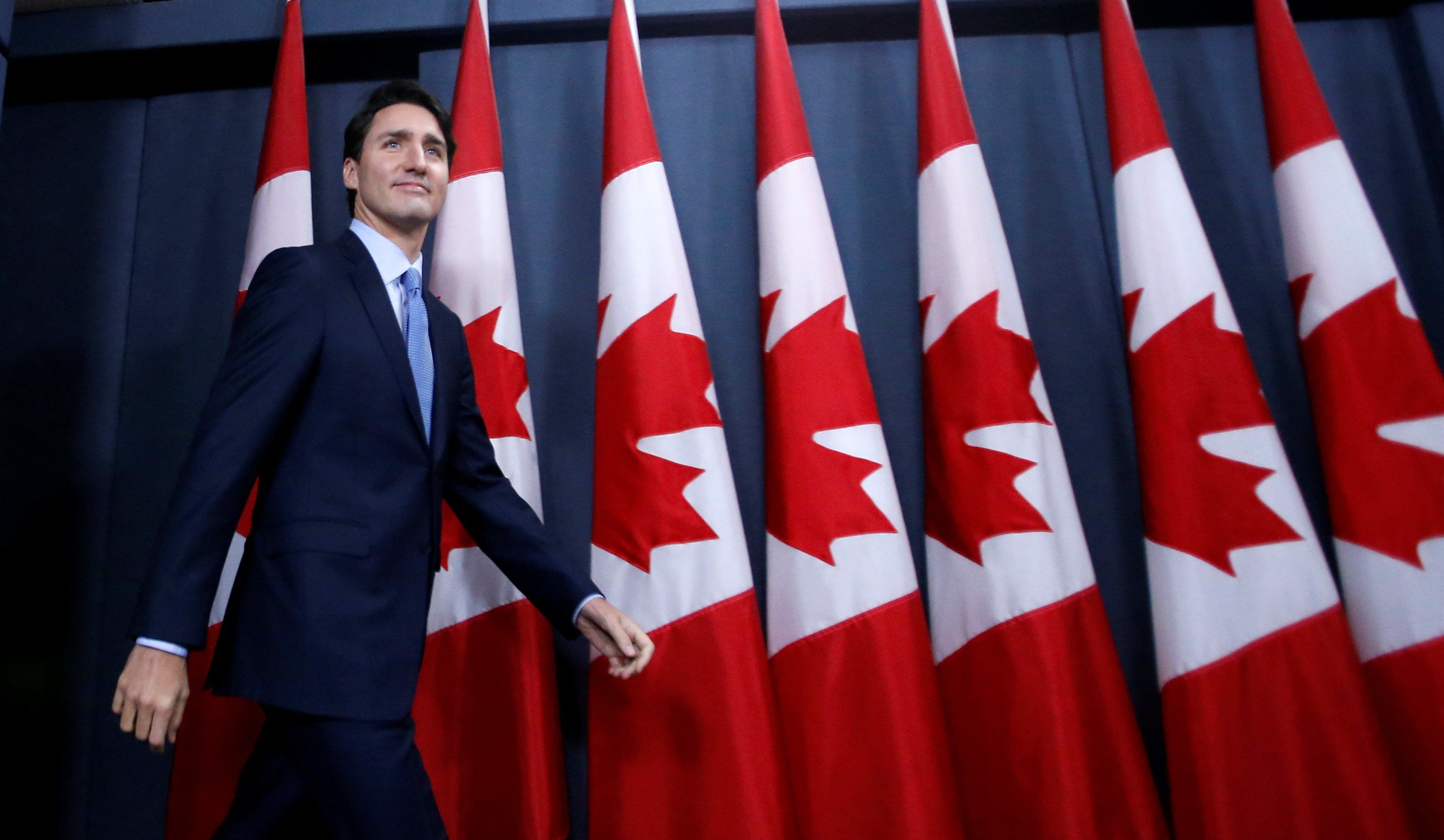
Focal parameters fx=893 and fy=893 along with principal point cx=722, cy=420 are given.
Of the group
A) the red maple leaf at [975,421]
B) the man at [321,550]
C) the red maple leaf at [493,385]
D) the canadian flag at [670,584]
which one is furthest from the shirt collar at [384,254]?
the red maple leaf at [975,421]

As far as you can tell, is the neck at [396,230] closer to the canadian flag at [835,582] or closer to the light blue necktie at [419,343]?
the light blue necktie at [419,343]

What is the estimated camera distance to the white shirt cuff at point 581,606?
1.25 metres

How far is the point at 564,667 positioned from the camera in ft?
5.85

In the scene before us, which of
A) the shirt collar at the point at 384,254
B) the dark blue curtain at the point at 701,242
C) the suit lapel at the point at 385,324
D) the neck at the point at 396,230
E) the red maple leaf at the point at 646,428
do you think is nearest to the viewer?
the suit lapel at the point at 385,324

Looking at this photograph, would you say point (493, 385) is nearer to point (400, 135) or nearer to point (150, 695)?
point (400, 135)

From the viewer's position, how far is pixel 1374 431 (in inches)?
60.9

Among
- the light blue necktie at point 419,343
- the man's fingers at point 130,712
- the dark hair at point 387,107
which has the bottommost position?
the man's fingers at point 130,712

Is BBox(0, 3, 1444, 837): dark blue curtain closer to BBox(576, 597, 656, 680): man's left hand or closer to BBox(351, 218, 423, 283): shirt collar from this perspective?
BBox(576, 597, 656, 680): man's left hand

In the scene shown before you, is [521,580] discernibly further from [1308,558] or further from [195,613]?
[1308,558]

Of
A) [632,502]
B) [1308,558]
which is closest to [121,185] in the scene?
[632,502]

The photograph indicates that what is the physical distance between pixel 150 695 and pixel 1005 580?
1.25m

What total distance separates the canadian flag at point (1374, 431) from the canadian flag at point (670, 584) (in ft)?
3.37

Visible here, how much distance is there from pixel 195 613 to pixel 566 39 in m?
1.75

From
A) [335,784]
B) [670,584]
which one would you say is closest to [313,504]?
[335,784]
